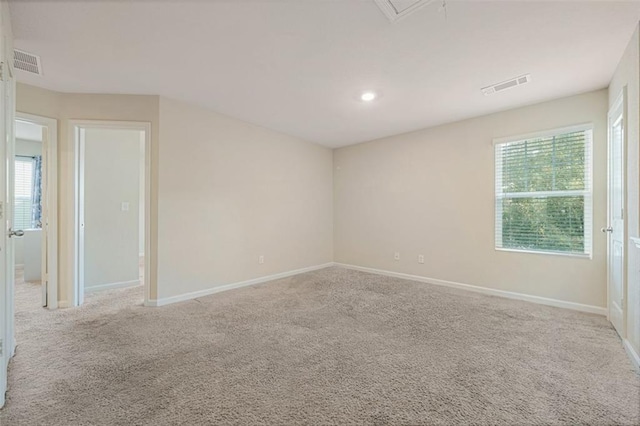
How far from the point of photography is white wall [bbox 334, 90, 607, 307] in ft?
10.6

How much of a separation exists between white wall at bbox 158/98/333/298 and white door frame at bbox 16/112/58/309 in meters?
1.09

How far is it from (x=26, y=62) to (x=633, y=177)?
5.07m

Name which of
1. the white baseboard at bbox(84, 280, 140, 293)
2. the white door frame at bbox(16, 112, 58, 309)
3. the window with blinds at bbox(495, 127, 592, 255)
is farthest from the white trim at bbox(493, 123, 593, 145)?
the white baseboard at bbox(84, 280, 140, 293)

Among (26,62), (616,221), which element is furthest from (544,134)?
(26,62)

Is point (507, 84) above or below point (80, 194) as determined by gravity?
above

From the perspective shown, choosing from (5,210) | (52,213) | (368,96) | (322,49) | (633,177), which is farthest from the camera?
(368,96)

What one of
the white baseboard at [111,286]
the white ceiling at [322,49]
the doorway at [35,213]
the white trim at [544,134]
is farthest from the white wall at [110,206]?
the white trim at [544,134]

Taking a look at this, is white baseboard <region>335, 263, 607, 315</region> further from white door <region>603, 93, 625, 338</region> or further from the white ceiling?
the white ceiling

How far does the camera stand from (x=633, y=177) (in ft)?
7.34

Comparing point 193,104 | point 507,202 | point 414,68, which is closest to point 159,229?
point 193,104

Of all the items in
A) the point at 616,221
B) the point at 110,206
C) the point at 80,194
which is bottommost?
the point at 616,221

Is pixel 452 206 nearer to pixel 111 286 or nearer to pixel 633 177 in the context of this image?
pixel 633 177

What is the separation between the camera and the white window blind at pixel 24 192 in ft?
19.2

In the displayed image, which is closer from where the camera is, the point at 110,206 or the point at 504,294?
the point at 504,294
